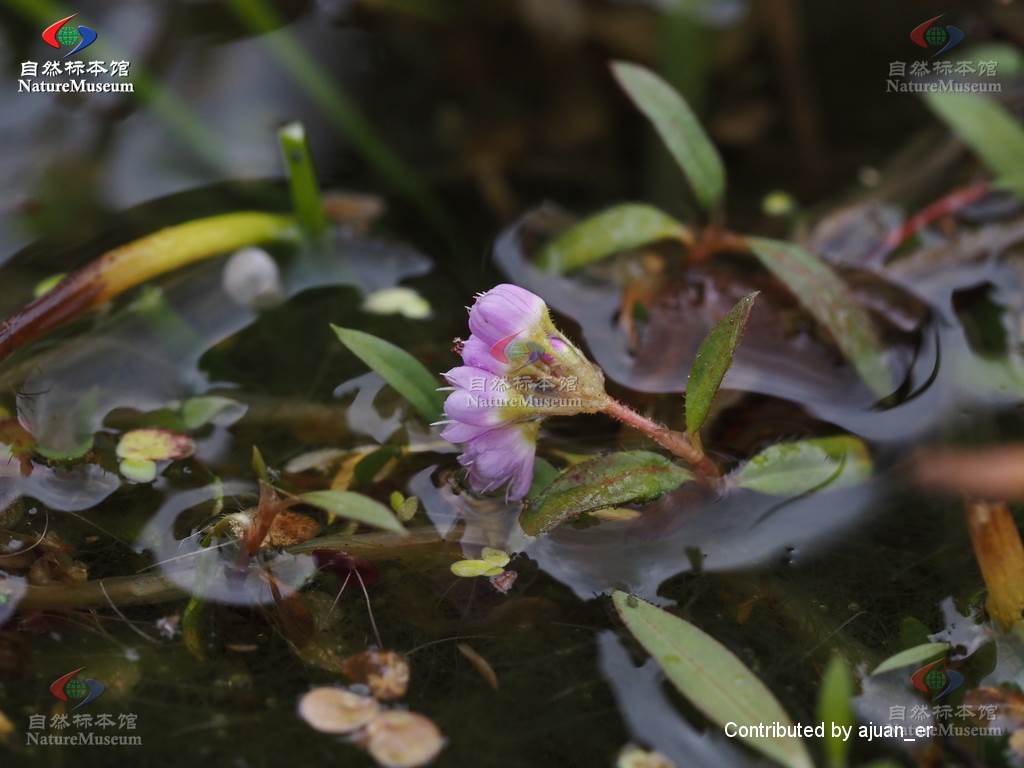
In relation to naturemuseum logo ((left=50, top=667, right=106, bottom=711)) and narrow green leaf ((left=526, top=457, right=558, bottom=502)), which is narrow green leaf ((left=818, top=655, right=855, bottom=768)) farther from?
naturemuseum logo ((left=50, top=667, right=106, bottom=711))

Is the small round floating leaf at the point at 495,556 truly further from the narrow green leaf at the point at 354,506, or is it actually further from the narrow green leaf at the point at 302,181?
the narrow green leaf at the point at 302,181

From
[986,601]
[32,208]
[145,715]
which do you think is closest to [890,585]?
[986,601]

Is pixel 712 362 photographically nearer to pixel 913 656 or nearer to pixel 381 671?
pixel 913 656

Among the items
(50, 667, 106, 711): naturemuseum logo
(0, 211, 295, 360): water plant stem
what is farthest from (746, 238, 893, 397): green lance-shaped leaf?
(50, 667, 106, 711): naturemuseum logo

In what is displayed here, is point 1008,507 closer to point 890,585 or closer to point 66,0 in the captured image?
point 890,585

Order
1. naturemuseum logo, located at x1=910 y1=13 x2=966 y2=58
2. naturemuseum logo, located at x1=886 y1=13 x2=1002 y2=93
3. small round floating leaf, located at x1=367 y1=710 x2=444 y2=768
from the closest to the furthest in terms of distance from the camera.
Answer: small round floating leaf, located at x1=367 y1=710 x2=444 y2=768 < naturemuseum logo, located at x1=886 y1=13 x2=1002 y2=93 < naturemuseum logo, located at x1=910 y1=13 x2=966 y2=58

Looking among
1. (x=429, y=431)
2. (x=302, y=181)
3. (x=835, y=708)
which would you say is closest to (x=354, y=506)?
(x=429, y=431)

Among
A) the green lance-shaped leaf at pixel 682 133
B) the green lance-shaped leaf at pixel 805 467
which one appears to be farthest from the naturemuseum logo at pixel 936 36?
the green lance-shaped leaf at pixel 805 467
